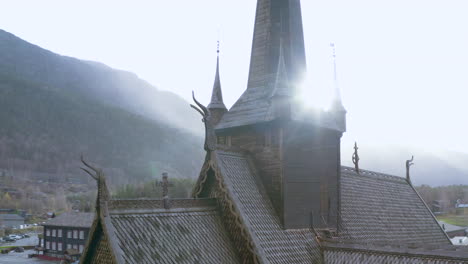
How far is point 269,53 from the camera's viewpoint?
61.0 ft

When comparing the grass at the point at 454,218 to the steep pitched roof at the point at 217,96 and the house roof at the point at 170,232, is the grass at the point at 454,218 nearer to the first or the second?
the steep pitched roof at the point at 217,96

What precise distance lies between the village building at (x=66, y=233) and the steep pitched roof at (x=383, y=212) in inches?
1878

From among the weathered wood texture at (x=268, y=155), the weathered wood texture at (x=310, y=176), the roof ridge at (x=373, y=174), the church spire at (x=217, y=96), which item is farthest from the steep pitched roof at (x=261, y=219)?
the roof ridge at (x=373, y=174)

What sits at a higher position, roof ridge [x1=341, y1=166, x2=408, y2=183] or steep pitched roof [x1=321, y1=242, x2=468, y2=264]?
roof ridge [x1=341, y1=166, x2=408, y2=183]

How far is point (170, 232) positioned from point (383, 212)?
12424 millimetres

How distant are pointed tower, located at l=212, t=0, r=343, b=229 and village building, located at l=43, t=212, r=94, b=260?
49.6m

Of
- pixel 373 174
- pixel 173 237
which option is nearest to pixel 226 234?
pixel 173 237

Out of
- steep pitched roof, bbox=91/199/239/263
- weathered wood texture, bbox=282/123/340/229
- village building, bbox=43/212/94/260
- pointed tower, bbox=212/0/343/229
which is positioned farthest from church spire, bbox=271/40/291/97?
village building, bbox=43/212/94/260

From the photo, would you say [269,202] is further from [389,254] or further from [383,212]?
[383,212]

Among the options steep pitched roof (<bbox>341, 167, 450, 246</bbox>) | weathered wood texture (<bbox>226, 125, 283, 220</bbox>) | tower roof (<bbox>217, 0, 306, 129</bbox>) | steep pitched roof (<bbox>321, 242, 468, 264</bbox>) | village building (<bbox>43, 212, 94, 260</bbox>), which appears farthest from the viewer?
village building (<bbox>43, 212, 94, 260</bbox>)

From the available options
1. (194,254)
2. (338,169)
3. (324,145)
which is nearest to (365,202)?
(338,169)

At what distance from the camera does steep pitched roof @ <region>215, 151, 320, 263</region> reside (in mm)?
14234

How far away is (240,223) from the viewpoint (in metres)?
14.2

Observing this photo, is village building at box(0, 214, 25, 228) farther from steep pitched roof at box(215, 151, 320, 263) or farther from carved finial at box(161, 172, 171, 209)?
carved finial at box(161, 172, 171, 209)
